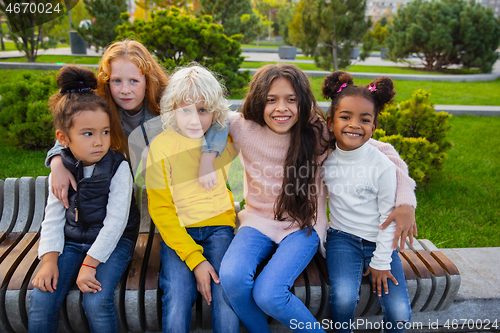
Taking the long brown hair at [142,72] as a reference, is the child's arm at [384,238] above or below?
below

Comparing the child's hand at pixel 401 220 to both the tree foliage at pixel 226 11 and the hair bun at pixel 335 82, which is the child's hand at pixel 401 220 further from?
the tree foliage at pixel 226 11

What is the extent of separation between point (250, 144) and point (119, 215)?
0.86m

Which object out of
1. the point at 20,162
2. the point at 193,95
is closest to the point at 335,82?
the point at 193,95

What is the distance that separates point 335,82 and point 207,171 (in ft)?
3.06

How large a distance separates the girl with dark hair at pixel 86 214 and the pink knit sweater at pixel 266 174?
72cm

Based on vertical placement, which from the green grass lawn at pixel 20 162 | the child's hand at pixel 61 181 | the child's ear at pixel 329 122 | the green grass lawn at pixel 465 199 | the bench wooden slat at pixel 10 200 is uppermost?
the child's ear at pixel 329 122

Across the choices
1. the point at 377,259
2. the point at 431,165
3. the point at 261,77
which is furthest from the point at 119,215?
the point at 431,165

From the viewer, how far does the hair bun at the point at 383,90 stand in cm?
201

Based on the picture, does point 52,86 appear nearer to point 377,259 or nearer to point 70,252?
point 70,252

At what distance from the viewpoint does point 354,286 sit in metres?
1.88

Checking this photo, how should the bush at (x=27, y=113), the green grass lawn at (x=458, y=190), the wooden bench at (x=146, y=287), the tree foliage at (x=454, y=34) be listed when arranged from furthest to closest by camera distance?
the tree foliage at (x=454, y=34), the bush at (x=27, y=113), the green grass lawn at (x=458, y=190), the wooden bench at (x=146, y=287)

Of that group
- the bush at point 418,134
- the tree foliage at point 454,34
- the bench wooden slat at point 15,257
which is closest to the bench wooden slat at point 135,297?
the bench wooden slat at point 15,257

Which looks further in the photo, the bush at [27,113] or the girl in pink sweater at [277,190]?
the bush at [27,113]

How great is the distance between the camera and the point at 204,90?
79.6 inches
